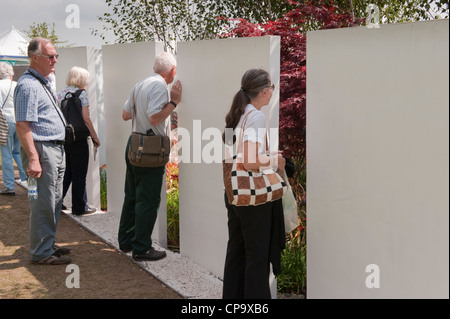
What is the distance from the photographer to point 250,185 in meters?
3.82

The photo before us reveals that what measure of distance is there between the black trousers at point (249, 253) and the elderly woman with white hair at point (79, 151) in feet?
12.4

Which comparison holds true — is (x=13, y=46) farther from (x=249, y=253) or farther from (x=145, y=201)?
(x=249, y=253)

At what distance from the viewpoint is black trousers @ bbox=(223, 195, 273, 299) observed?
12.8 feet

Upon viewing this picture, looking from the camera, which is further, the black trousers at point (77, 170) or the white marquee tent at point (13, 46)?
the white marquee tent at point (13, 46)

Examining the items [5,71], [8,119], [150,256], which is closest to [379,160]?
[150,256]

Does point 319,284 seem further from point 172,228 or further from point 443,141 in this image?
point 172,228

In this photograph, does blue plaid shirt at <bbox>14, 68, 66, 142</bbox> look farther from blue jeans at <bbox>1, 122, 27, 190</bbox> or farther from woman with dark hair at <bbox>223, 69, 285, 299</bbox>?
blue jeans at <bbox>1, 122, 27, 190</bbox>

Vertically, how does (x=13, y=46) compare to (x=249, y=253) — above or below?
above

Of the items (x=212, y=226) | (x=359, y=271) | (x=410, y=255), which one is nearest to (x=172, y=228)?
(x=212, y=226)

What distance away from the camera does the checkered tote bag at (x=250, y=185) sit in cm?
381

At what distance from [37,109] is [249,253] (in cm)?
261

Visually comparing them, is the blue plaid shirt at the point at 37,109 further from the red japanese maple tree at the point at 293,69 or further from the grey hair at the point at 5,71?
the grey hair at the point at 5,71

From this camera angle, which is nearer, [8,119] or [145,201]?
[145,201]

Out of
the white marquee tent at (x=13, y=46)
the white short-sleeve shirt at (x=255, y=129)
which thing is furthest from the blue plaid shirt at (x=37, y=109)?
the white marquee tent at (x=13, y=46)
